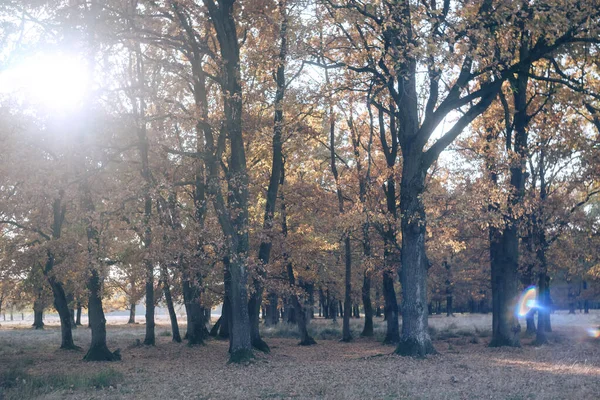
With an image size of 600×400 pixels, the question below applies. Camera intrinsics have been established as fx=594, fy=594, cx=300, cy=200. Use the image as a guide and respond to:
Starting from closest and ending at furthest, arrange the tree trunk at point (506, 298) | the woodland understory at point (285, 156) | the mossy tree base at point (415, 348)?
the woodland understory at point (285, 156) → the mossy tree base at point (415, 348) → the tree trunk at point (506, 298)

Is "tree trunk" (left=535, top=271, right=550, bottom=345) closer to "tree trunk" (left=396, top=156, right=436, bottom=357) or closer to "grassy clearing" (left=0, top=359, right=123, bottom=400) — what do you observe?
"tree trunk" (left=396, top=156, right=436, bottom=357)

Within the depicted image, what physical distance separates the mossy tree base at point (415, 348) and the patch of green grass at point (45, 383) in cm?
797

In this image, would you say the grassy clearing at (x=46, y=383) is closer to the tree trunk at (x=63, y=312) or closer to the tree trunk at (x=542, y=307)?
the tree trunk at (x=63, y=312)

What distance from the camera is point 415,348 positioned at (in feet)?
56.9

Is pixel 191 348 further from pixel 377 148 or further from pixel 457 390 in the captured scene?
pixel 457 390

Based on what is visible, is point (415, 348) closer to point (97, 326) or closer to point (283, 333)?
point (97, 326)

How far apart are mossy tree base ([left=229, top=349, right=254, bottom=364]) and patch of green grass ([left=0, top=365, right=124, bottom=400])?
4718 millimetres

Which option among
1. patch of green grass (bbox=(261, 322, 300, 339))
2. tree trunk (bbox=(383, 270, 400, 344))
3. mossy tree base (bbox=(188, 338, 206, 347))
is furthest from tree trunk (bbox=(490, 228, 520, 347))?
patch of green grass (bbox=(261, 322, 300, 339))

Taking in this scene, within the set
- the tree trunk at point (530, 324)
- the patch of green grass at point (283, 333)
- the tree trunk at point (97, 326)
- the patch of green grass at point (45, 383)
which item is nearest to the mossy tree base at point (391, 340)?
the patch of green grass at point (283, 333)

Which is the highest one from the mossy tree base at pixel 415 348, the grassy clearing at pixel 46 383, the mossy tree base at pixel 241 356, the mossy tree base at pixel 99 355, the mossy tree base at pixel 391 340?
the mossy tree base at pixel 415 348

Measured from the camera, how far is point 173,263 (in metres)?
20.7

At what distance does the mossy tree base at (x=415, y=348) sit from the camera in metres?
17.3

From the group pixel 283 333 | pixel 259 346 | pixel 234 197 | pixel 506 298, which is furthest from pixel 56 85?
pixel 283 333

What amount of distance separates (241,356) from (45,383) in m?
6.47
